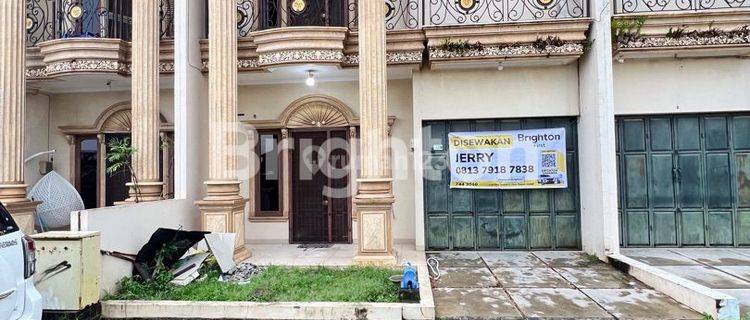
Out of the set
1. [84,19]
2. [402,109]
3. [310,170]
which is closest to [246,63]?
[310,170]

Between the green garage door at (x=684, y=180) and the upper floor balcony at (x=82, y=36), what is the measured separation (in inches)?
378

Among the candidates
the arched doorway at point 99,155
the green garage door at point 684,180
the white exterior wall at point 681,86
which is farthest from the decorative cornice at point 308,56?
the green garage door at point 684,180

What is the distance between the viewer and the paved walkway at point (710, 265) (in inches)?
220

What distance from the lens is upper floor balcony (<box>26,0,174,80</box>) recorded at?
796cm

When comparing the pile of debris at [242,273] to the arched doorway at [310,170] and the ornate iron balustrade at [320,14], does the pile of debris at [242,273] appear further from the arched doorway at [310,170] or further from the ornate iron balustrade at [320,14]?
the ornate iron balustrade at [320,14]

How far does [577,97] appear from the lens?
8117 mm

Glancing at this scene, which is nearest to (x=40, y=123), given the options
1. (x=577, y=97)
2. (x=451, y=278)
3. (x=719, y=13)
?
(x=451, y=278)

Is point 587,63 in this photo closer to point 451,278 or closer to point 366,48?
point 366,48

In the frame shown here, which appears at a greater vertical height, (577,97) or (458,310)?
(577,97)

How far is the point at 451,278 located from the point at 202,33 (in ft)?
22.3

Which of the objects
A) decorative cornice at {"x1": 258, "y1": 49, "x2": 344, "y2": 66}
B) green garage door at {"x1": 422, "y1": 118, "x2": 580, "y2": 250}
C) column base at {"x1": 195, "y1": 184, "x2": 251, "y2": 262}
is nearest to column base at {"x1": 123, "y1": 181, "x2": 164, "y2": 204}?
column base at {"x1": 195, "y1": 184, "x2": 251, "y2": 262}

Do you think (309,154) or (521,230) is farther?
(309,154)

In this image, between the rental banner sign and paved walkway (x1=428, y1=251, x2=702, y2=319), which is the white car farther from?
the rental banner sign

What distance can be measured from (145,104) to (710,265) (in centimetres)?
1006
